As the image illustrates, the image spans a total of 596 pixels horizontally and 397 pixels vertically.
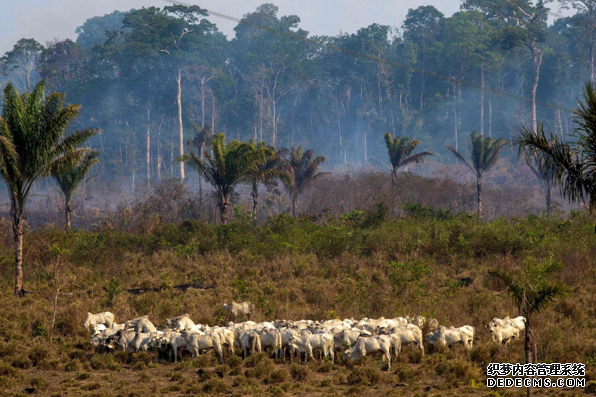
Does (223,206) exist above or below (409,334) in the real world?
above

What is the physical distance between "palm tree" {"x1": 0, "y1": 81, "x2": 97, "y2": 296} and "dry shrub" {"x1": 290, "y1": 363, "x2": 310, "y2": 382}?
10.2 metres

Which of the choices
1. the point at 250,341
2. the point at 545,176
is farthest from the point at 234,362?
the point at 545,176

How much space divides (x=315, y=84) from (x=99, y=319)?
6995 cm

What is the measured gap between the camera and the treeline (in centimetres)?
7175

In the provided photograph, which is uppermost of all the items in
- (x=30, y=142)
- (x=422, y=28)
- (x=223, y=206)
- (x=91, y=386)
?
(x=422, y=28)

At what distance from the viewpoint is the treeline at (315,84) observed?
71.8m

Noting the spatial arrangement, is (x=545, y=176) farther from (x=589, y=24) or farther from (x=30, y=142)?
(x=589, y=24)

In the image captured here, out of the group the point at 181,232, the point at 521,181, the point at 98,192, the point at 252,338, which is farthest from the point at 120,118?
the point at 252,338

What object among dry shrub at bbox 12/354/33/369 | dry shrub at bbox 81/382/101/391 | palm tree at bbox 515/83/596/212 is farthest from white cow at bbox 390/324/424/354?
dry shrub at bbox 12/354/33/369

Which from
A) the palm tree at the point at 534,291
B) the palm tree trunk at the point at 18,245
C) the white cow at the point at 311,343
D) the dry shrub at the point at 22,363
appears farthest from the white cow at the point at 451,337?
the palm tree trunk at the point at 18,245

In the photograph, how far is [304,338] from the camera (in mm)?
11086

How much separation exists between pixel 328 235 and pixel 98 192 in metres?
46.5

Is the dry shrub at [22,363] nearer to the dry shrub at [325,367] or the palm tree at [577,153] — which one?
the dry shrub at [325,367]

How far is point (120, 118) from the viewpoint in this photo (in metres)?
76.5
